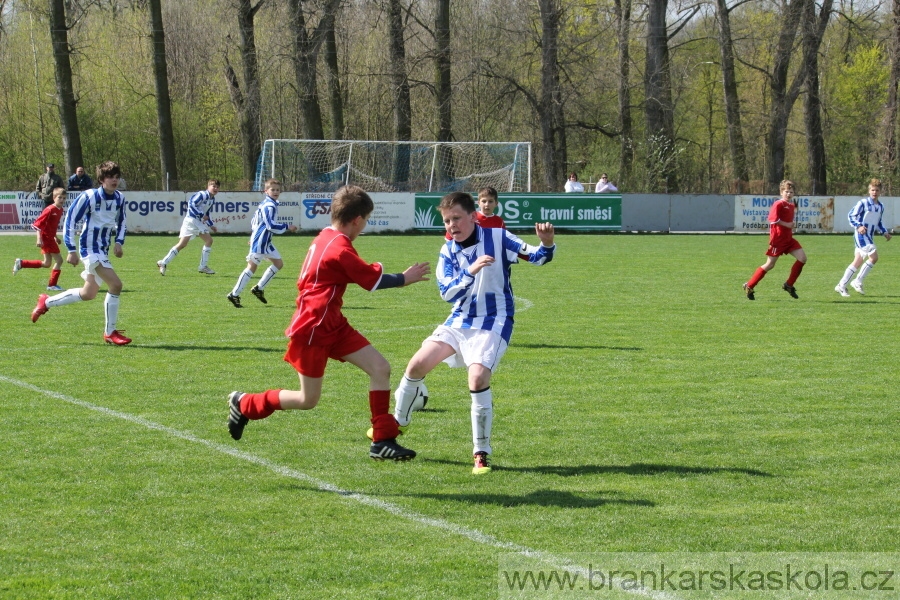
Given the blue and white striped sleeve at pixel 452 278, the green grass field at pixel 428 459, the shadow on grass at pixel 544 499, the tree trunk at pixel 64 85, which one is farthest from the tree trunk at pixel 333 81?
the shadow on grass at pixel 544 499

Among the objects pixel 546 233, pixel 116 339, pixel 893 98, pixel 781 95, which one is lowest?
pixel 116 339

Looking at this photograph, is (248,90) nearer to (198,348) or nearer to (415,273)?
(198,348)

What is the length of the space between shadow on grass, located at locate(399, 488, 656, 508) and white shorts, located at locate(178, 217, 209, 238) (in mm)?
15105

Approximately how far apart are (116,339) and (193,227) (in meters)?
9.34

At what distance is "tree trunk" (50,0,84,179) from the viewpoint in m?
35.5

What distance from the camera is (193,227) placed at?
Result: 65.6ft

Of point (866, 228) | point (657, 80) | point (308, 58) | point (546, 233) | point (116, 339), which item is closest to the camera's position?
point (546, 233)

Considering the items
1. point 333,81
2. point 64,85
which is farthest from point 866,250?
point 64,85

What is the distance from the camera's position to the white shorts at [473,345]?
631 centimetres

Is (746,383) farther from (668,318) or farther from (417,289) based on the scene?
(417,289)

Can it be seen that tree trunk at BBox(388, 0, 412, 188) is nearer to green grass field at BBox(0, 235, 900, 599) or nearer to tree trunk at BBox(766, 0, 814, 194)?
tree trunk at BBox(766, 0, 814, 194)

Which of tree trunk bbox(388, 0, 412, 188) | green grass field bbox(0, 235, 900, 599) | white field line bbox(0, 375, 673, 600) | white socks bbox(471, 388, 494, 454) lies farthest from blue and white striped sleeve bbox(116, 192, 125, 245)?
tree trunk bbox(388, 0, 412, 188)

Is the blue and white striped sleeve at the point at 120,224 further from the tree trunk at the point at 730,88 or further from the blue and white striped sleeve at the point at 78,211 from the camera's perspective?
the tree trunk at the point at 730,88

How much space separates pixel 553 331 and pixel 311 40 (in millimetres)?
29377
